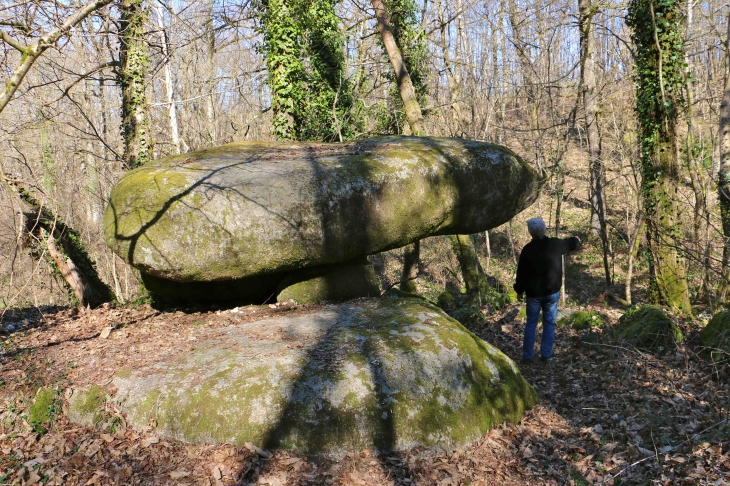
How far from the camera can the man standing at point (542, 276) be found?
6.52 metres

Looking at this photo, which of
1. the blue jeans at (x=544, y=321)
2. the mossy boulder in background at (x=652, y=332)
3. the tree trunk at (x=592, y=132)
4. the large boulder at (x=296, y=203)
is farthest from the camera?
the tree trunk at (x=592, y=132)

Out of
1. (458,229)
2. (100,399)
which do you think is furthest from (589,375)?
(100,399)

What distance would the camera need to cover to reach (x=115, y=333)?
644 cm

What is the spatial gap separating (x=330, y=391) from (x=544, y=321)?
3.55 meters

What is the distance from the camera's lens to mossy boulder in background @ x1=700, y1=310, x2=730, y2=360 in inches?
241

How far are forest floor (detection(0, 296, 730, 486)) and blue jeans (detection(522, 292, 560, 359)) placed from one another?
0.29m

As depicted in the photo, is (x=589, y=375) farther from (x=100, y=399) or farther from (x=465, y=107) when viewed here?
(x=465, y=107)

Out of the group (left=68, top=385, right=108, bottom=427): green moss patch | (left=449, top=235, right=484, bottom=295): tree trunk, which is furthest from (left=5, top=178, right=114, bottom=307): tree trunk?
(left=449, top=235, right=484, bottom=295): tree trunk

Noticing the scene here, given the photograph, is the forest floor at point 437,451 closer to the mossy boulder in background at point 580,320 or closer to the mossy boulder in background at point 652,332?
the mossy boulder in background at point 652,332

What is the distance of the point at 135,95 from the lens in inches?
394

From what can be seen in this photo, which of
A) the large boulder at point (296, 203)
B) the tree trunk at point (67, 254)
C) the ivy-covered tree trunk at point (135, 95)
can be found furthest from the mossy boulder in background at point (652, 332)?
the ivy-covered tree trunk at point (135, 95)

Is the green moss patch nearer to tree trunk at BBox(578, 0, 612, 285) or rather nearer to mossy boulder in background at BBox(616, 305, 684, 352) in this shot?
mossy boulder in background at BBox(616, 305, 684, 352)

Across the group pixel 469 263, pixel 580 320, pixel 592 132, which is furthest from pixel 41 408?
pixel 592 132

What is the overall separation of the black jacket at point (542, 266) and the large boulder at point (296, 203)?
1555mm
